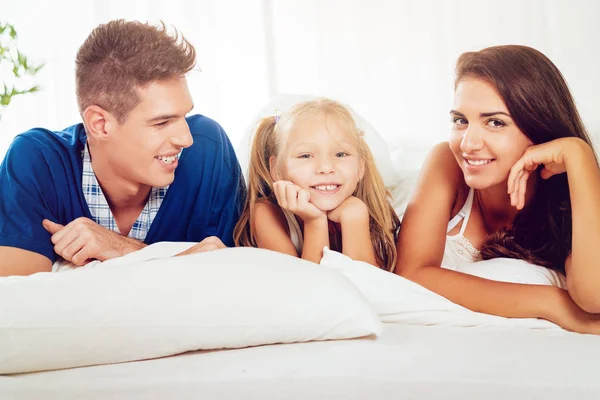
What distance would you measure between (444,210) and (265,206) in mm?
448

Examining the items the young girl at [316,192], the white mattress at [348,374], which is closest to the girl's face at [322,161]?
the young girl at [316,192]

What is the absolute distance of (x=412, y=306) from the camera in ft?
4.72

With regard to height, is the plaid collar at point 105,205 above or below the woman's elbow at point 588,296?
above

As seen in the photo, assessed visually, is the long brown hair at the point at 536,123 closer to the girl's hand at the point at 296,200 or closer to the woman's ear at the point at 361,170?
the woman's ear at the point at 361,170

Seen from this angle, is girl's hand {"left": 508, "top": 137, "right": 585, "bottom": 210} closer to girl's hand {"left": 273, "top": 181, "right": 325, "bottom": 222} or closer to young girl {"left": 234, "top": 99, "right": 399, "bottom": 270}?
young girl {"left": 234, "top": 99, "right": 399, "bottom": 270}

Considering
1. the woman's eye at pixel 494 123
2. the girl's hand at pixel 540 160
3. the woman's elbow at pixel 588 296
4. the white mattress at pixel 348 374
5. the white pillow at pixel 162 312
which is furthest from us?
the woman's eye at pixel 494 123

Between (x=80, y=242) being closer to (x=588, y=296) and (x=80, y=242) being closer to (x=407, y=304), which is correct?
(x=407, y=304)

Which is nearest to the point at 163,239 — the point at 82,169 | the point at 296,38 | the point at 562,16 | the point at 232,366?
the point at 82,169

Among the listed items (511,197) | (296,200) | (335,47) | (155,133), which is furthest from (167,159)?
(335,47)

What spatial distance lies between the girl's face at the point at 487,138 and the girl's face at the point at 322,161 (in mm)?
282

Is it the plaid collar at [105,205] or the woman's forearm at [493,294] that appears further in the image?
the plaid collar at [105,205]

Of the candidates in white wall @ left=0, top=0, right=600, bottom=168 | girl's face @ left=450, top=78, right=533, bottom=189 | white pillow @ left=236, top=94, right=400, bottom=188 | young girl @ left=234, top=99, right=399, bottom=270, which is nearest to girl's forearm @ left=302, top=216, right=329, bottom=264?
young girl @ left=234, top=99, right=399, bottom=270

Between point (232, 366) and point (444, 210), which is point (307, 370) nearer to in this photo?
point (232, 366)

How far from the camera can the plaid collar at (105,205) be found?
6.23 ft
